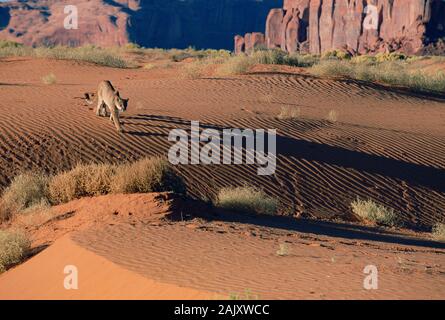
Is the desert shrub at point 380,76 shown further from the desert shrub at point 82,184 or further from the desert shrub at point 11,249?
the desert shrub at point 11,249

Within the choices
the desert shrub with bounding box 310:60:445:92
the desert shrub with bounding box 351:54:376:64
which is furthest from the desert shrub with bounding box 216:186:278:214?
the desert shrub with bounding box 351:54:376:64

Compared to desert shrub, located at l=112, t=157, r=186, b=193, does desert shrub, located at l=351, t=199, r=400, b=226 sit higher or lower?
lower

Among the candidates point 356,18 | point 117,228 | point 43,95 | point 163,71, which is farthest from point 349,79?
point 356,18

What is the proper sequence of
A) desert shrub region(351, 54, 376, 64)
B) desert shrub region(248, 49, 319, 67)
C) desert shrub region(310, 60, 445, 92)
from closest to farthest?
desert shrub region(310, 60, 445, 92)
desert shrub region(248, 49, 319, 67)
desert shrub region(351, 54, 376, 64)

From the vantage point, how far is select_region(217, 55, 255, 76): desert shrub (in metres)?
30.5

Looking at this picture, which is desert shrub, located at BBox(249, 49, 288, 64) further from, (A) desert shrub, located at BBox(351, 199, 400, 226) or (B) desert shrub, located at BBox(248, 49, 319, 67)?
(A) desert shrub, located at BBox(351, 199, 400, 226)

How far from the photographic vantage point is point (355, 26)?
79.9 m

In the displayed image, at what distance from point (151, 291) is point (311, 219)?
7.16 meters

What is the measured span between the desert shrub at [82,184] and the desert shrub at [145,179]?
0.22 meters

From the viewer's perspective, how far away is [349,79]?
98.9 feet

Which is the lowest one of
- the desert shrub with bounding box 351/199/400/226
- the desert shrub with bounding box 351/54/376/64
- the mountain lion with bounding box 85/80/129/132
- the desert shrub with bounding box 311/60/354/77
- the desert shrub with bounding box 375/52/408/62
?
the desert shrub with bounding box 375/52/408/62

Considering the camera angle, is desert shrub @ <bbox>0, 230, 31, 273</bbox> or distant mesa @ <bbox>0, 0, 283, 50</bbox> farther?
distant mesa @ <bbox>0, 0, 283, 50</bbox>

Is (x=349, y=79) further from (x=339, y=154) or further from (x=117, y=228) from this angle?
(x=117, y=228)

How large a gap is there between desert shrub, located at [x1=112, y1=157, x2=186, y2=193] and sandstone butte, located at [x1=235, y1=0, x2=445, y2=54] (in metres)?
59.0
